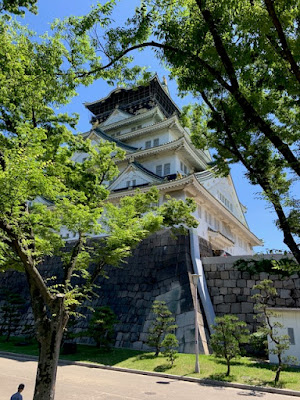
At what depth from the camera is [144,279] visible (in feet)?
57.5

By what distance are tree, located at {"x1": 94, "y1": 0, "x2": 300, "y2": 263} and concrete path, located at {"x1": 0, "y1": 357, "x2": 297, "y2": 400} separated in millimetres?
6224

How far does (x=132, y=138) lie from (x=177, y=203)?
17.5 metres

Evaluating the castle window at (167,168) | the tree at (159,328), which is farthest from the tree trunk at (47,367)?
the castle window at (167,168)

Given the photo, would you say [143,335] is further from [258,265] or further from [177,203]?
[177,203]

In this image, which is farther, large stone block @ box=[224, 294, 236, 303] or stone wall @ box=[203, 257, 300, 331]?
large stone block @ box=[224, 294, 236, 303]

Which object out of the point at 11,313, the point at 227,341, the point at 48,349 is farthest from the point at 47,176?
the point at 11,313

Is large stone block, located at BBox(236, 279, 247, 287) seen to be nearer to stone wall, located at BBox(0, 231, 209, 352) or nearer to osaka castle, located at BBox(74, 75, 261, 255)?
stone wall, located at BBox(0, 231, 209, 352)

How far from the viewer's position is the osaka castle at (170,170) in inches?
781

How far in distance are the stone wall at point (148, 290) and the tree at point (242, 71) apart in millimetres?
10539

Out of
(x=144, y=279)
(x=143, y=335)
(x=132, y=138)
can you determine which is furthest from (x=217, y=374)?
(x=132, y=138)

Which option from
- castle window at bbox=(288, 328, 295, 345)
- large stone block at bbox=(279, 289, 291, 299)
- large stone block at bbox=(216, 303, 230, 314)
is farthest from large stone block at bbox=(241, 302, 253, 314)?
castle window at bbox=(288, 328, 295, 345)

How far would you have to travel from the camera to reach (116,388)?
8820mm

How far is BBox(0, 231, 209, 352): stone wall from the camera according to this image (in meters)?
14.6

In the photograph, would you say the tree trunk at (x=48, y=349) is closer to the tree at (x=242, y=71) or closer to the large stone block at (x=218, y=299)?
the tree at (x=242, y=71)
